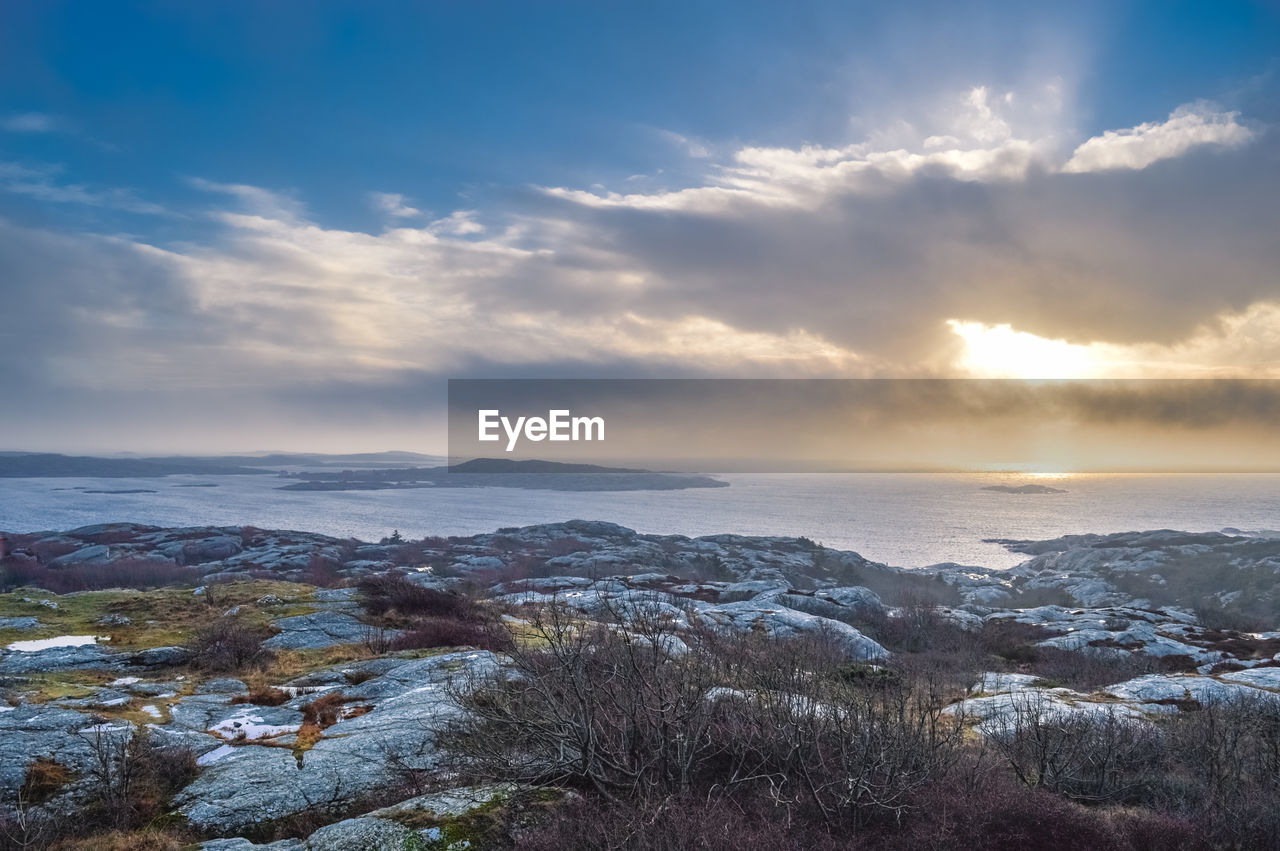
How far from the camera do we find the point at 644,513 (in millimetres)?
146500

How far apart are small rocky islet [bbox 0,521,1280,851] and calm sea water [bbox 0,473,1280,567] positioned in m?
31.9

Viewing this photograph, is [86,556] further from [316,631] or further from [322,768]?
[322,768]

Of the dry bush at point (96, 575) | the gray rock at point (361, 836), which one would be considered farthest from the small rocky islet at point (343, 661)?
the dry bush at point (96, 575)

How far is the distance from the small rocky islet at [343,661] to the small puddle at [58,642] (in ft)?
0.85

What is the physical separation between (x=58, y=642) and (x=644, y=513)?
128542 mm

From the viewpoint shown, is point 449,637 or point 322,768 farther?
point 449,637

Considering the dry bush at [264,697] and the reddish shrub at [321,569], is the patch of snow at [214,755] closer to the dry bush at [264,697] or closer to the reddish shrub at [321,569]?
the dry bush at [264,697]

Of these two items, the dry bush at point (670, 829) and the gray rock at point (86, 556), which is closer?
the dry bush at point (670, 829)

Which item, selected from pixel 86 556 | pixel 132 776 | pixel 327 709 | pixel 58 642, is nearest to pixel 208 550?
pixel 86 556

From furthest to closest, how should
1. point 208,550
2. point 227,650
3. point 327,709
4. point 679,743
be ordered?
point 208,550 < point 227,650 < point 327,709 < point 679,743

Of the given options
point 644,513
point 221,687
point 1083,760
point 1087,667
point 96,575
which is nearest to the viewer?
point 1083,760

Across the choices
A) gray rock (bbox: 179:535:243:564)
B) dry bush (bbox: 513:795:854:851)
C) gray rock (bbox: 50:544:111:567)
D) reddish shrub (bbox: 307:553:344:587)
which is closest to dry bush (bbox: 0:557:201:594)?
gray rock (bbox: 50:544:111:567)

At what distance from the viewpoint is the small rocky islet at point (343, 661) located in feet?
33.6

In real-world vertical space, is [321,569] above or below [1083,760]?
below
